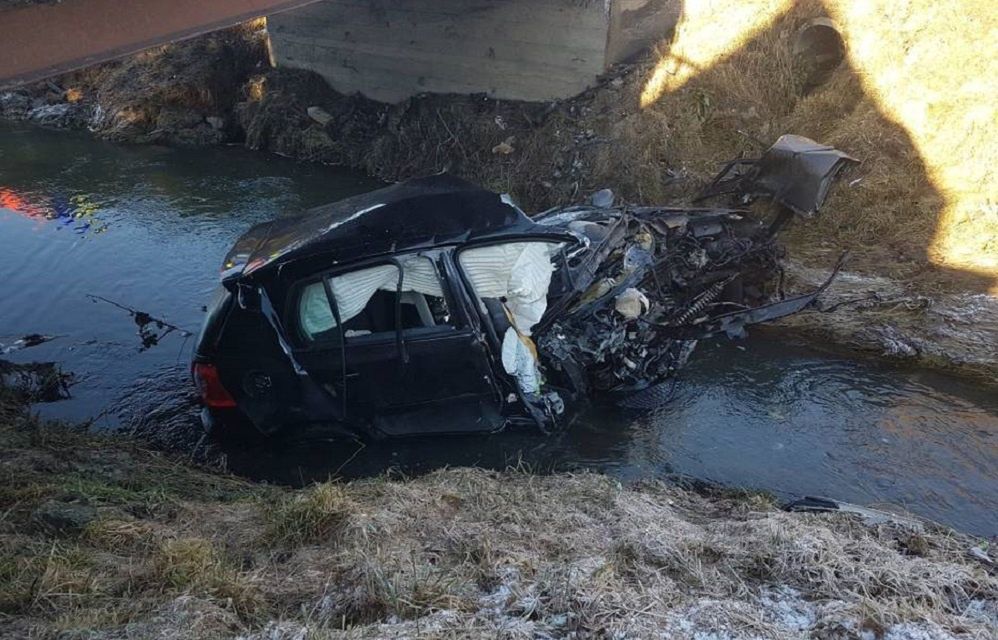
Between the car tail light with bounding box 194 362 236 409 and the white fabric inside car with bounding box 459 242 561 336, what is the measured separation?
198cm

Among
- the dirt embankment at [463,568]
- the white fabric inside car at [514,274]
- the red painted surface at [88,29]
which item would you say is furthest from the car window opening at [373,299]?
the red painted surface at [88,29]

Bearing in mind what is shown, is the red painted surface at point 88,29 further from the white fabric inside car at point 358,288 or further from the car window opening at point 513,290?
the car window opening at point 513,290

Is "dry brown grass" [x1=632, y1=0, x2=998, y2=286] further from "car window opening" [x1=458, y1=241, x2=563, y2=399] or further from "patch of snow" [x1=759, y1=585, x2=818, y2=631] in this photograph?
"patch of snow" [x1=759, y1=585, x2=818, y2=631]

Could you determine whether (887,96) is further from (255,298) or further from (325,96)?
(325,96)

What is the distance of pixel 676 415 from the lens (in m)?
6.46

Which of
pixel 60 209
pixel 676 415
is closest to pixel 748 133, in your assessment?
pixel 676 415

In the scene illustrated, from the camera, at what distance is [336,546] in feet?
12.7

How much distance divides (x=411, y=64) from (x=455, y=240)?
993 cm

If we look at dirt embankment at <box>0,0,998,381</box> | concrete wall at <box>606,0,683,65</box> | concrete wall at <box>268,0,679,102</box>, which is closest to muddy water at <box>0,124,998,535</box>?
dirt embankment at <box>0,0,998,381</box>

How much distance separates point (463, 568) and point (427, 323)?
214 centimetres

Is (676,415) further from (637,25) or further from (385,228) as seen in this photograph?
(637,25)

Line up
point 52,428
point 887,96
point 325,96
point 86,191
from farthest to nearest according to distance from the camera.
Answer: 1. point 325,96
2. point 86,191
3. point 887,96
4. point 52,428

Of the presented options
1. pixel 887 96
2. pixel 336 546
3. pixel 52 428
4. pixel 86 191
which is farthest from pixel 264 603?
pixel 86 191

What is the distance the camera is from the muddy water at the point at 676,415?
18.7 feet
